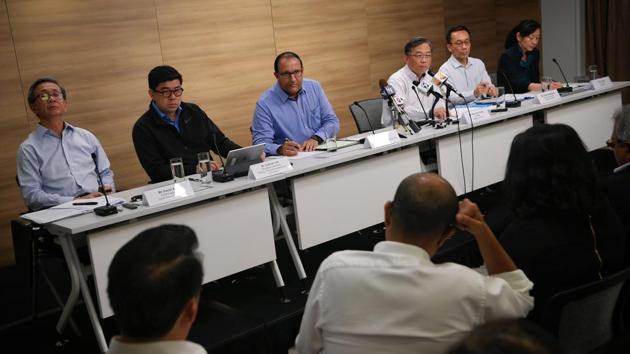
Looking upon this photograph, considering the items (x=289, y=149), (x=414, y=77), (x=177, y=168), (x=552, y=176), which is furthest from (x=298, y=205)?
(x=414, y=77)

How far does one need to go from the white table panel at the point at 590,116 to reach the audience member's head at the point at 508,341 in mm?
3992

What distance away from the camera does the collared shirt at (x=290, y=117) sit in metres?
4.11

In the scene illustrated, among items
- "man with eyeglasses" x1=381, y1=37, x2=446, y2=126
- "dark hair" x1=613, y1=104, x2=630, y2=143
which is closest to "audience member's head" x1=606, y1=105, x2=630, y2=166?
"dark hair" x1=613, y1=104, x2=630, y2=143

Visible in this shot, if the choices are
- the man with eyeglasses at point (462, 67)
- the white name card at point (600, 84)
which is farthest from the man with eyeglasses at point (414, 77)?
the white name card at point (600, 84)

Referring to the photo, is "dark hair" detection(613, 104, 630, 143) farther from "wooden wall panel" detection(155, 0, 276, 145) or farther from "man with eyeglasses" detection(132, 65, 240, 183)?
"wooden wall panel" detection(155, 0, 276, 145)

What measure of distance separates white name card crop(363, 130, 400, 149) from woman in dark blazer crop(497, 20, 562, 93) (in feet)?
6.39

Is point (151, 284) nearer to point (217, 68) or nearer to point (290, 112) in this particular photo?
point (290, 112)

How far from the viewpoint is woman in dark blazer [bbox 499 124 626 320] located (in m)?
1.65

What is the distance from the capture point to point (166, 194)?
112 inches

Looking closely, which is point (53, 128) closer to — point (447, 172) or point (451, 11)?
point (447, 172)

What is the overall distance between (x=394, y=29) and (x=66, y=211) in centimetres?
460

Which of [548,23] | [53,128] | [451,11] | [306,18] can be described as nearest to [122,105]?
[53,128]

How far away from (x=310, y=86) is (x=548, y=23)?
4.10 m

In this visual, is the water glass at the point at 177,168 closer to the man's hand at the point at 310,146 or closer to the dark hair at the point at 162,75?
the dark hair at the point at 162,75
